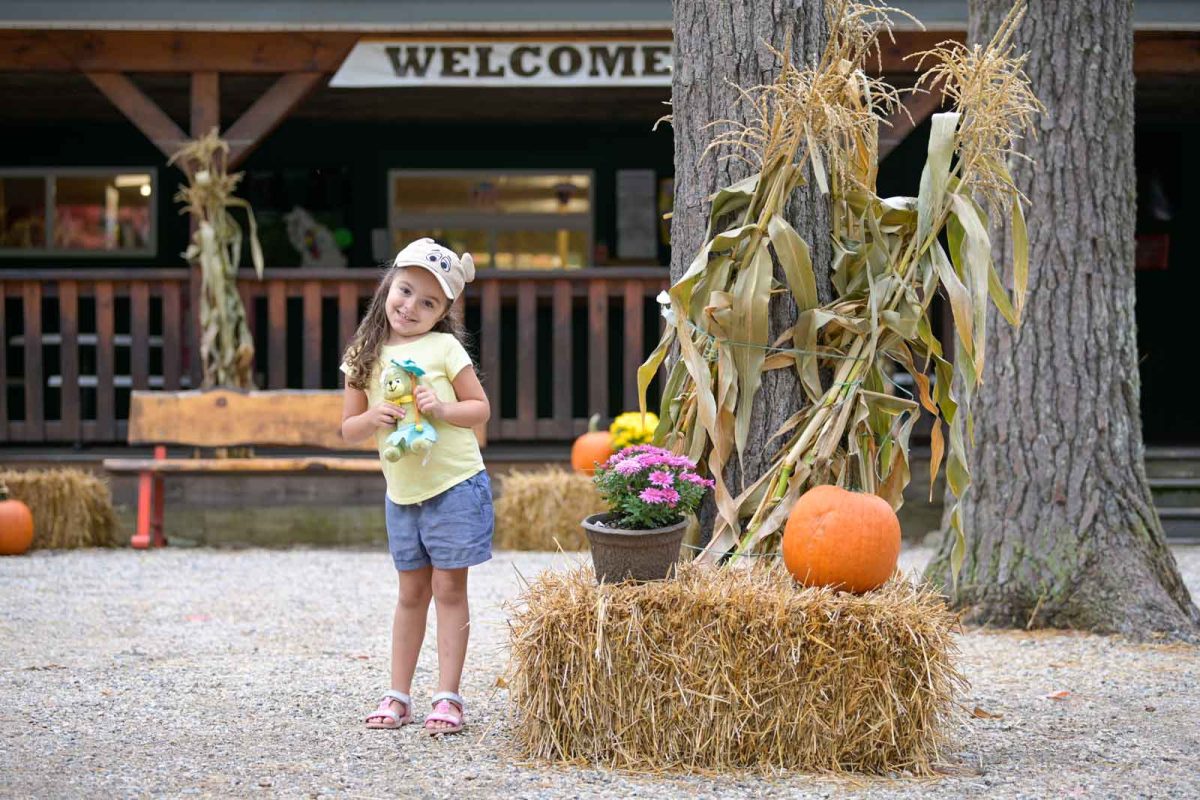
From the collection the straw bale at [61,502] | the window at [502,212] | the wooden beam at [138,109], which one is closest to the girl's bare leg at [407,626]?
the straw bale at [61,502]

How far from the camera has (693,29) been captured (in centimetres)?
397

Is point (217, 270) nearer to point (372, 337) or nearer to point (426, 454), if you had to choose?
point (372, 337)

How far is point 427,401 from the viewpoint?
3684 millimetres

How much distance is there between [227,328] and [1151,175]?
7827 mm

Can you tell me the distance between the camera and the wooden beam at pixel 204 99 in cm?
884

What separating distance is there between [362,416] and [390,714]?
818 millimetres

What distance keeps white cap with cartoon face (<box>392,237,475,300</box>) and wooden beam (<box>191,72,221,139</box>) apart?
547 cm

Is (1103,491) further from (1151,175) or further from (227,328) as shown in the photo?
(1151,175)

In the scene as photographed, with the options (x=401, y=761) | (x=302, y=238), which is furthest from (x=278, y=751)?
(x=302, y=238)

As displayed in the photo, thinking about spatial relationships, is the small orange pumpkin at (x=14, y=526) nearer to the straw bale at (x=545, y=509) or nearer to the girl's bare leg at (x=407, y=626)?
the straw bale at (x=545, y=509)

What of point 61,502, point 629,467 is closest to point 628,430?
point 61,502

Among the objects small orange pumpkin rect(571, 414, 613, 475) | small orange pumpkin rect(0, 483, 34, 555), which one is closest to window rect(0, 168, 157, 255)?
small orange pumpkin rect(0, 483, 34, 555)

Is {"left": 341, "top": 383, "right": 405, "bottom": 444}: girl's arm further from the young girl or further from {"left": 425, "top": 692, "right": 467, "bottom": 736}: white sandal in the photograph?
{"left": 425, "top": 692, "right": 467, "bottom": 736}: white sandal

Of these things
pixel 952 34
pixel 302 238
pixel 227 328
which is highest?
pixel 952 34
